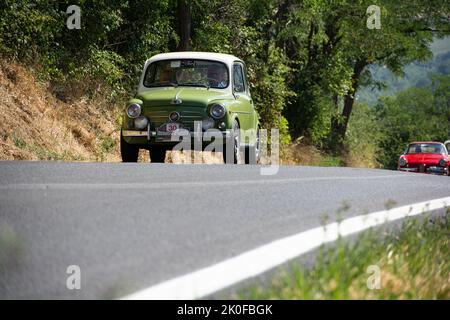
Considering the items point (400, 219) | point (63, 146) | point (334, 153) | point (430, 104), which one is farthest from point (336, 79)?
point (430, 104)

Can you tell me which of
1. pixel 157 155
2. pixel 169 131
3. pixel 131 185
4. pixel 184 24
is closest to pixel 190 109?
pixel 169 131

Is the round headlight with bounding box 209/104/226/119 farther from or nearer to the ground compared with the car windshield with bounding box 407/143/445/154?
farther from the ground

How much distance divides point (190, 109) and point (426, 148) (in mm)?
12383

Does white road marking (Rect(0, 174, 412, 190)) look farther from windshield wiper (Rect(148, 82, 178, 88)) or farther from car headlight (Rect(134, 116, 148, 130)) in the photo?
windshield wiper (Rect(148, 82, 178, 88))

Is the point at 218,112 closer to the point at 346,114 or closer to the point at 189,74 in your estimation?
the point at 189,74

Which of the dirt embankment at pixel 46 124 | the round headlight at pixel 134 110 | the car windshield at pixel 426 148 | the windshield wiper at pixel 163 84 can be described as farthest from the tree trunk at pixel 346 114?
the round headlight at pixel 134 110

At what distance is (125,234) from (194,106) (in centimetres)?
893

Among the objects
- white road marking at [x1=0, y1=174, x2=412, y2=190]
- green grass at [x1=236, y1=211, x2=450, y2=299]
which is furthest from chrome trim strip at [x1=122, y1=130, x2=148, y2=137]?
green grass at [x1=236, y1=211, x2=450, y2=299]

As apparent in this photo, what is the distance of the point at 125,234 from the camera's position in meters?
5.55

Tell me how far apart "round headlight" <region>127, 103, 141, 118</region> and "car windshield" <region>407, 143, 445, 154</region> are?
39.9 ft

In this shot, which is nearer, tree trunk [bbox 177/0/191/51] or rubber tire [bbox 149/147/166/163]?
rubber tire [bbox 149/147/166/163]

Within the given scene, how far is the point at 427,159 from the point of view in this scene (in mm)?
23828

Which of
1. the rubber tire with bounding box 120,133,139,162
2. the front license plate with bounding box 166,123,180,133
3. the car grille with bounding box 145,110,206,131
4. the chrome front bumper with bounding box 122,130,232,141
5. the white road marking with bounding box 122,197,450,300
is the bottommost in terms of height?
A: the rubber tire with bounding box 120,133,139,162

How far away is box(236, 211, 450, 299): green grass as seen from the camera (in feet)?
14.8
